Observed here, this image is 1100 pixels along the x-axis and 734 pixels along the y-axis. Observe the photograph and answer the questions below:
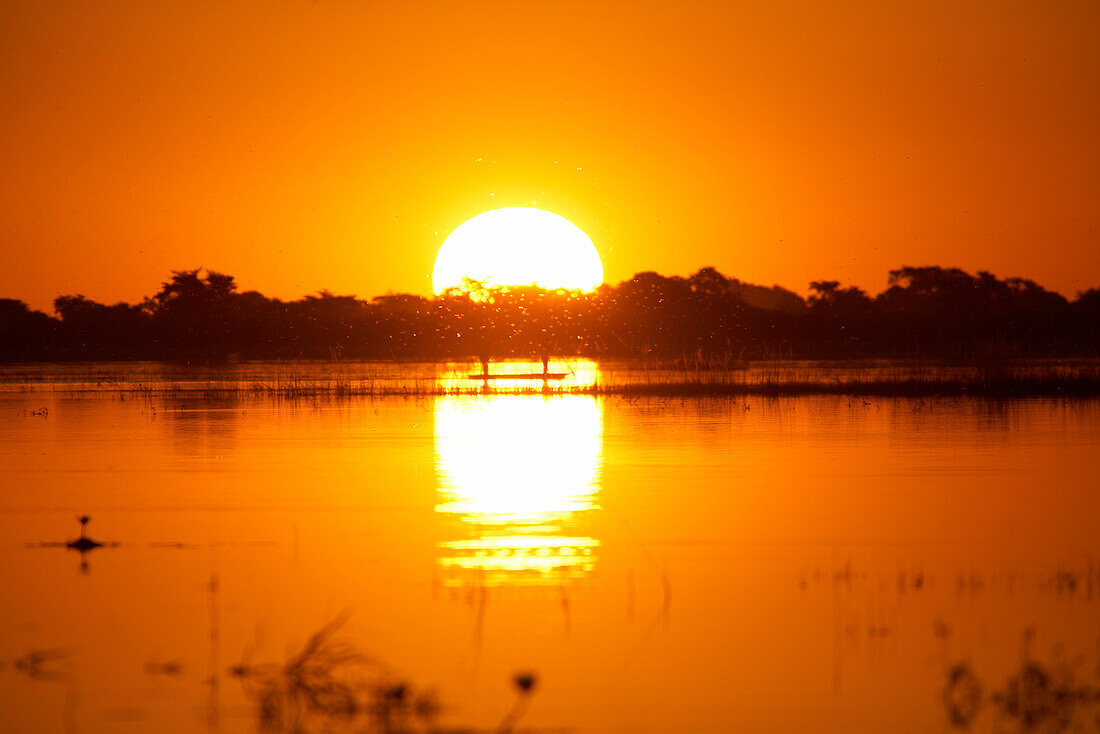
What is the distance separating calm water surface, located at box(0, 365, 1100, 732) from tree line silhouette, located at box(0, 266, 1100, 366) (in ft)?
209

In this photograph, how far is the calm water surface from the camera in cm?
798

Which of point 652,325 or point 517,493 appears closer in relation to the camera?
point 517,493

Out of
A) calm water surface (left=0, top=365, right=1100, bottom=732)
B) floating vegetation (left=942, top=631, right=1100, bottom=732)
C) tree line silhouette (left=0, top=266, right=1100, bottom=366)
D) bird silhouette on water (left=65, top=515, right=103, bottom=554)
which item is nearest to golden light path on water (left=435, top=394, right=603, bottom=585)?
calm water surface (left=0, top=365, right=1100, bottom=732)

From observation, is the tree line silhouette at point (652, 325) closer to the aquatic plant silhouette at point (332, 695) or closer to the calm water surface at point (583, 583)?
the calm water surface at point (583, 583)

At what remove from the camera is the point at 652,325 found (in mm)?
94375

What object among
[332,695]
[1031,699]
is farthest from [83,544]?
[1031,699]

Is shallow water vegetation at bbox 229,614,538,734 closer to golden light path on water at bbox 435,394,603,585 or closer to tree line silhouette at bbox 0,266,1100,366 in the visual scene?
golden light path on water at bbox 435,394,603,585

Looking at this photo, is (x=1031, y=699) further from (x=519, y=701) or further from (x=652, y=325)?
(x=652, y=325)

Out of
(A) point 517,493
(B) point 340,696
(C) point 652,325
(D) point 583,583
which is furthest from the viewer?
(C) point 652,325

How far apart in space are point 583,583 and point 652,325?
83.7 meters

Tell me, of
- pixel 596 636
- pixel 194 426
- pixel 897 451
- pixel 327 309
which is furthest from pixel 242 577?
pixel 327 309

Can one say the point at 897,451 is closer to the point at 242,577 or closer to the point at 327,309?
the point at 242,577

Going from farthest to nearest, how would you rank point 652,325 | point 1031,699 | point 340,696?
point 652,325 < point 340,696 < point 1031,699

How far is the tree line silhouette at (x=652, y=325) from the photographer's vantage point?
3698 inches
